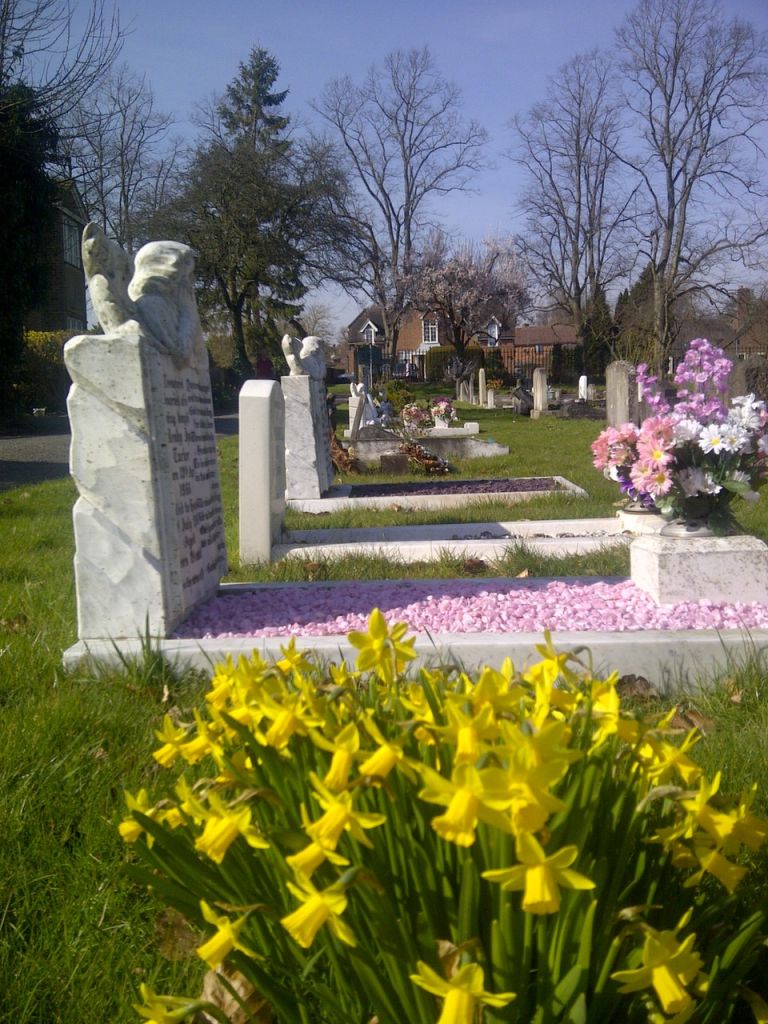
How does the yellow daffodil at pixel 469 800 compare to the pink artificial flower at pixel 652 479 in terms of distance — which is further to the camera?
the pink artificial flower at pixel 652 479

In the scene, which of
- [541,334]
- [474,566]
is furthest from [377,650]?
[541,334]

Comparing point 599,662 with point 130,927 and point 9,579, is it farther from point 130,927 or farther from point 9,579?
point 9,579

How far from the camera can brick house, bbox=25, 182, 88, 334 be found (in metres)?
32.0

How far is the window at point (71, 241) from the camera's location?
1401 inches

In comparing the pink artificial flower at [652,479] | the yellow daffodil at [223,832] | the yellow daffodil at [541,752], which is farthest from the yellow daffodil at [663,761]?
the pink artificial flower at [652,479]

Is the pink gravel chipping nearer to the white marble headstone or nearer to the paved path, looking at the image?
the paved path

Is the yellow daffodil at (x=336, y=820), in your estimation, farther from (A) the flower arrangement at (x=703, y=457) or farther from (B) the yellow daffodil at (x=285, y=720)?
(A) the flower arrangement at (x=703, y=457)

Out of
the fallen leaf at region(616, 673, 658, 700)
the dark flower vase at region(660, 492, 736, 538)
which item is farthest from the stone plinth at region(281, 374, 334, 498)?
Answer: the fallen leaf at region(616, 673, 658, 700)

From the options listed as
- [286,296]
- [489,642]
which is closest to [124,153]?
[286,296]

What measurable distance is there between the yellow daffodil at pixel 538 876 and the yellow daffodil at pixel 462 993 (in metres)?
0.10

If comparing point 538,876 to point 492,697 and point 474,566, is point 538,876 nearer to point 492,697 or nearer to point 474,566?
point 492,697

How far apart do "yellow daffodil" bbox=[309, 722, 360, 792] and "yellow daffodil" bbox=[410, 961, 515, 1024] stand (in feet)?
0.84

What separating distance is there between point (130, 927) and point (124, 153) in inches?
1363

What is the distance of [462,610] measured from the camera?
14.2 ft
